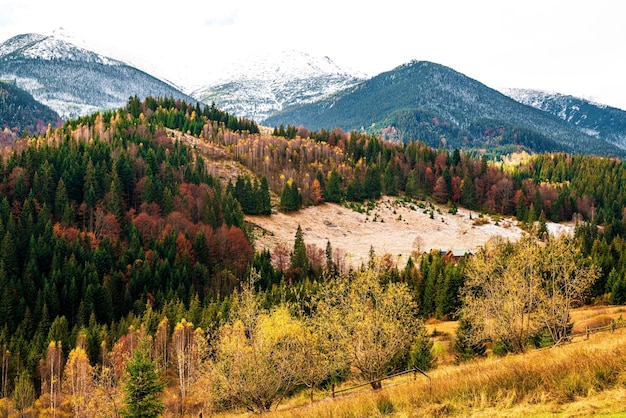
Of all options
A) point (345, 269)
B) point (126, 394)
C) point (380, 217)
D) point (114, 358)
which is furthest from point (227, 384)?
point (380, 217)

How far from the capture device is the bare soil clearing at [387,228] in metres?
148

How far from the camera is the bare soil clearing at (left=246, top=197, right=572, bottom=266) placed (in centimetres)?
14788

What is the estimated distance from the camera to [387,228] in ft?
552

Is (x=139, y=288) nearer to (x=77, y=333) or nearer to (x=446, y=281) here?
(x=77, y=333)

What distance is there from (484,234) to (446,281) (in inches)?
3481

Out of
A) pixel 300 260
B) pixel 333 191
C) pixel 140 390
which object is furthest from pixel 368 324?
pixel 333 191

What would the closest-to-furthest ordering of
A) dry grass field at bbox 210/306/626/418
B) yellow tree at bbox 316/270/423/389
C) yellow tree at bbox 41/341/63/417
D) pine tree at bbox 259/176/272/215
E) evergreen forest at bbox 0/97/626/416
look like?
1. dry grass field at bbox 210/306/626/418
2. yellow tree at bbox 316/270/423/389
3. evergreen forest at bbox 0/97/626/416
4. yellow tree at bbox 41/341/63/417
5. pine tree at bbox 259/176/272/215

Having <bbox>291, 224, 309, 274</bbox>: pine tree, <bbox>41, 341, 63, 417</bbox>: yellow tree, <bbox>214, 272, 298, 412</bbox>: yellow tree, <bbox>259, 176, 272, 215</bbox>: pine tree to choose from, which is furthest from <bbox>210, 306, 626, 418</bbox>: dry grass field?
<bbox>259, 176, 272, 215</bbox>: pine tree

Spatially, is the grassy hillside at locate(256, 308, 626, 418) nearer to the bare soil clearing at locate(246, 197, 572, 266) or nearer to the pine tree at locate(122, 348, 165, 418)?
the pine tree at locate(122, 348, 165, 418)

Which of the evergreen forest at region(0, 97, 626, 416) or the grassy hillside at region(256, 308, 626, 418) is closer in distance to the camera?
the grassy hillside at region(256, 308, 626, 418)

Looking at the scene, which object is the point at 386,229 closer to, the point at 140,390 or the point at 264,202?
the point at 264,202

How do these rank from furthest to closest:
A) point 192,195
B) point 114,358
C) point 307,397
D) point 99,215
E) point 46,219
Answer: point 192,195
point 99,215
point 46,219
point 114,358
point 307,397

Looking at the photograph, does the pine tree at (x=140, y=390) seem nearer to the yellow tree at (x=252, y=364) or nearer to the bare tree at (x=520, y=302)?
the yellow tree at (x=252, y=364)

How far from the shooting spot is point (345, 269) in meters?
129
